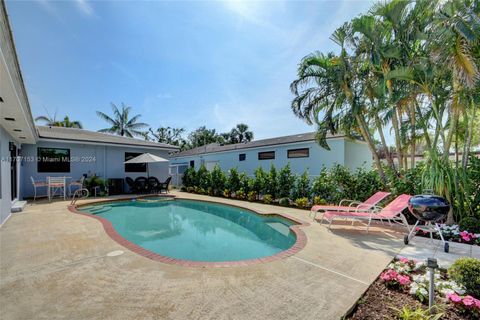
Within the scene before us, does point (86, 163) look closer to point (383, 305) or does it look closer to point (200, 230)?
point (200, 230)

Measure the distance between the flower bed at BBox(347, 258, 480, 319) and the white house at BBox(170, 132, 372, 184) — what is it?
10.7 m

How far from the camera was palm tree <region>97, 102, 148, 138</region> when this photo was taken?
98.0ft

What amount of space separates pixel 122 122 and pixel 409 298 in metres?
33.5

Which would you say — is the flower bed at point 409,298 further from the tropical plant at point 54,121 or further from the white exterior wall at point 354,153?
the tropical plant at point 54,121

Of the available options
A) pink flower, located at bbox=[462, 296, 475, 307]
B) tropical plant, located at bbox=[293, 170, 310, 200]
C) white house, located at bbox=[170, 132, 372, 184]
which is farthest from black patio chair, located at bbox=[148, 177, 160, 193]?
pink flower, located at bbox=[462, 296, 475, 307]

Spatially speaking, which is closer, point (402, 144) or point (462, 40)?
point (462, 40)

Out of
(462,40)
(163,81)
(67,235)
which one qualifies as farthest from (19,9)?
(462,40)

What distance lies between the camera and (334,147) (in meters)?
14.9

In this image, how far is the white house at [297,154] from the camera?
49.1 feet

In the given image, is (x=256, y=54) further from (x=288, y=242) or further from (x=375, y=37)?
(x=288, y=242)

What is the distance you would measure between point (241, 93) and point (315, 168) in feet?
25.0

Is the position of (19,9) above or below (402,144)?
above

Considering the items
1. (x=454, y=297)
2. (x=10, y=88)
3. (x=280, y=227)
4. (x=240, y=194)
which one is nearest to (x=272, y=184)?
(x=240, y=194)

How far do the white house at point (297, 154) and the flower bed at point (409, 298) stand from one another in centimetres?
1073
